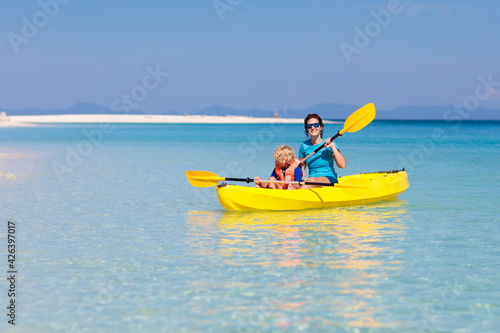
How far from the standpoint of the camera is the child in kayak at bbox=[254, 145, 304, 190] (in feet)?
30.4

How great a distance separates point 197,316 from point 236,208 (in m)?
4.81

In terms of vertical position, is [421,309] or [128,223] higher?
[128,223]

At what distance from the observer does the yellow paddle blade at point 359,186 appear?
9.84 metres

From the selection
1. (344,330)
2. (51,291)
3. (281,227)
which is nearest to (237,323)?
(344,330)

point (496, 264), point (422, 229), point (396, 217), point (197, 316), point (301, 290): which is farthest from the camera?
point (396, 217)

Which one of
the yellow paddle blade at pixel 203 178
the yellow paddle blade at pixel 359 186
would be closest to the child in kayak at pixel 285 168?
the yellow paddle blade at pixel 359 186

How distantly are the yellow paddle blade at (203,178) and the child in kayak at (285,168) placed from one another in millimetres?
935

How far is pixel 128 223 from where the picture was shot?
865 cm

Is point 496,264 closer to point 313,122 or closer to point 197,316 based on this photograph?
point 197,316

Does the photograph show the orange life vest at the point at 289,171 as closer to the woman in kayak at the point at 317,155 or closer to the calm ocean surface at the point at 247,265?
the woman in kayak at the point at 317,155

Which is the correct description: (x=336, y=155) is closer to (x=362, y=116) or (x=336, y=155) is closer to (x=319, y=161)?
(x=319, y=161)

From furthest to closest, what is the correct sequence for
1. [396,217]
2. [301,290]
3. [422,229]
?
[396,217], [422,229], [301,290]

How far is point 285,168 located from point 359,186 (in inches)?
54.3

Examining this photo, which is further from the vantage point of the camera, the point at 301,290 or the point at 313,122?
the point at 313,122
